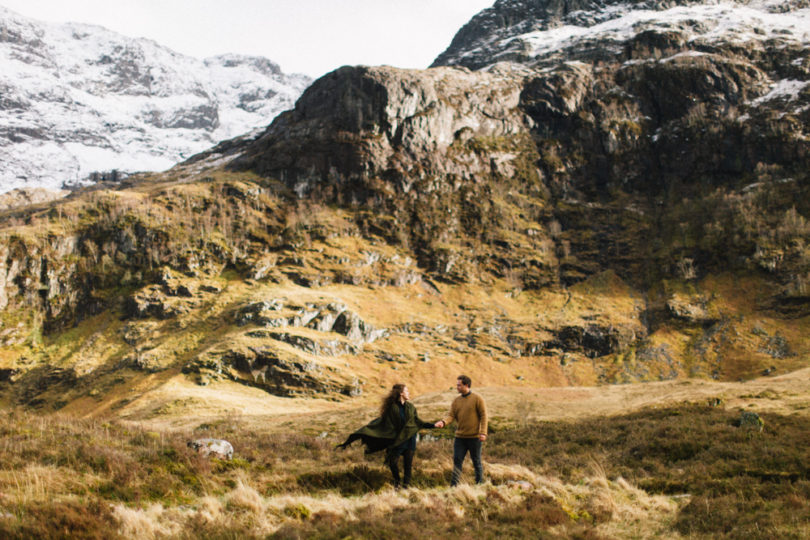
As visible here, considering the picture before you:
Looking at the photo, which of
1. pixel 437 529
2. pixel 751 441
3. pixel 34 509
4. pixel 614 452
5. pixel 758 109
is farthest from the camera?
pixel 758 109

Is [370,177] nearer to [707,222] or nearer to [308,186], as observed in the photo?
[308,186]

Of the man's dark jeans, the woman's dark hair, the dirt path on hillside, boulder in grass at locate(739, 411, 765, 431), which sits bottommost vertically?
the dirt path on hillside

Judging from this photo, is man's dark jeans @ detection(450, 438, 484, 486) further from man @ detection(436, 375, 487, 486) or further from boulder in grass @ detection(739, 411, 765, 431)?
boulder in grass @ detection(739, 411, 765, 431)

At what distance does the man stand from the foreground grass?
1.97 feet

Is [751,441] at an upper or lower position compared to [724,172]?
lower

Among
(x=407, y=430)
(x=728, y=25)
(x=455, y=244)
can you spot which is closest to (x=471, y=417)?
(x=407, y=430)

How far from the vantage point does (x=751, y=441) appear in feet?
54.3

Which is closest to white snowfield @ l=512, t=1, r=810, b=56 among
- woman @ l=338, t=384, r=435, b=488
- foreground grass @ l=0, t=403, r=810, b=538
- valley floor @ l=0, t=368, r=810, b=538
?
valley floor @ l=0, t=368, r=810, b=538

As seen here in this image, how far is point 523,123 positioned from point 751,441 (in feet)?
484

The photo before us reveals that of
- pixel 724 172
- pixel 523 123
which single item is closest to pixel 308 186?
pixel 523 123

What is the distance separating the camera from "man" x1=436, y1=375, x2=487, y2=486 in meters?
11.4

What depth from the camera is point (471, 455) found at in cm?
1153

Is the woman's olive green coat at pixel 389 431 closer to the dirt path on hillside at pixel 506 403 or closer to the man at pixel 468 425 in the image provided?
the man at pixel 468 425

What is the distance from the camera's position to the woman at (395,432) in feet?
36.4
